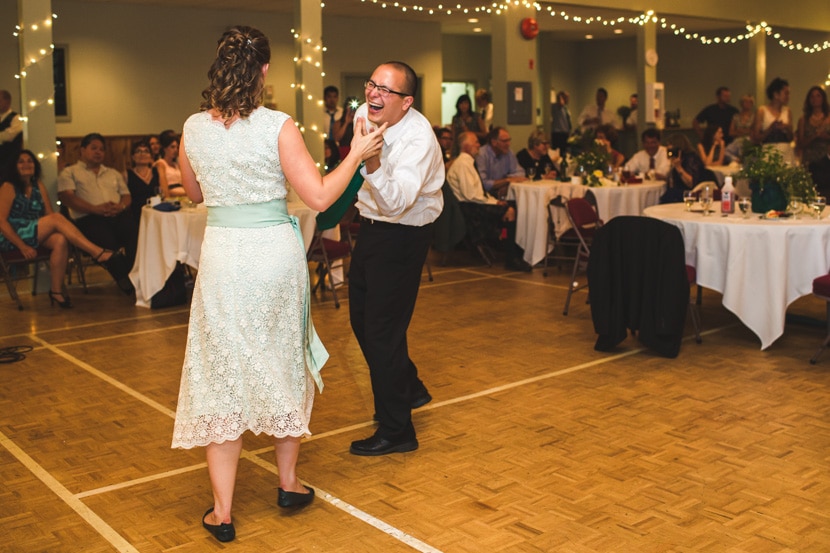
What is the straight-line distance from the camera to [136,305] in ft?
25.2

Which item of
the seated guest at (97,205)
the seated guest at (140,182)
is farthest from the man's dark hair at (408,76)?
the seated guest at (140,182)

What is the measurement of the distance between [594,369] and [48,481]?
9.75 ft

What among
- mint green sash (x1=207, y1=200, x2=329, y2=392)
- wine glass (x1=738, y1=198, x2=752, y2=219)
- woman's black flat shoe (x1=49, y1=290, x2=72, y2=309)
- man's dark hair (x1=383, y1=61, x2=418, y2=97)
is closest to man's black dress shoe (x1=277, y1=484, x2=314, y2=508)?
mint green sash (x1=207, y1=200, x2=329, y2=392)

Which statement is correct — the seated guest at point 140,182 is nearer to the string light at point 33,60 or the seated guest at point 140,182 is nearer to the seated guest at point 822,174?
the string light at point 33,60

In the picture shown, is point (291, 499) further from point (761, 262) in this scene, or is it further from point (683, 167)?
point (683, 167)

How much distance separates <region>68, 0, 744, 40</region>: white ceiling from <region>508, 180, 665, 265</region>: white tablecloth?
382cm

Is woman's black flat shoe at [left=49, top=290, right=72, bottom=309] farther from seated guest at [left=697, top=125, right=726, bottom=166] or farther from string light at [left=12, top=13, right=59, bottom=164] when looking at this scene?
seated guest at [left=697, top=125, right=726, bottom=166]

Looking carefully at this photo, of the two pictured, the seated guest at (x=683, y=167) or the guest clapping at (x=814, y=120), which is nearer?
the seated guest at (x=683, y=167)

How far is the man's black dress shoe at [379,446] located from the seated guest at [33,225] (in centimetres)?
439

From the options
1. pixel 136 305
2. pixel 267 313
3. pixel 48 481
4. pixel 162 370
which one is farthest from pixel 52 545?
pixel 136 305

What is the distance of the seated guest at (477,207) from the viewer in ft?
30.1

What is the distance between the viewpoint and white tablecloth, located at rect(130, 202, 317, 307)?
7.26 m

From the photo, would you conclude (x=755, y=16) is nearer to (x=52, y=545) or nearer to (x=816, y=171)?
(x=816, y=171)

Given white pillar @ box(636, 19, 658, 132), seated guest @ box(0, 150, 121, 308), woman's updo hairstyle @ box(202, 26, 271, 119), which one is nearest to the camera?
woman's updo hairstyle @ box(202, 26, 271, 119)
